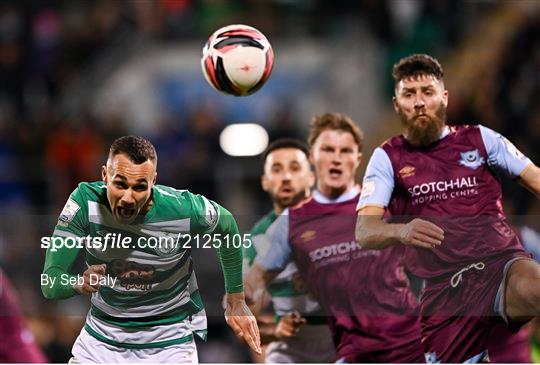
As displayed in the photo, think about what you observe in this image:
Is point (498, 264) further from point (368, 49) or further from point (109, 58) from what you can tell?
point (109, 58)

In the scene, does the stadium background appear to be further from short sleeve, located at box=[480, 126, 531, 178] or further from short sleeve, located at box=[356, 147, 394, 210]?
short sleeve, located at box=[480, 126, 531, 178]

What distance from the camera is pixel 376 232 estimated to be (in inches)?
272

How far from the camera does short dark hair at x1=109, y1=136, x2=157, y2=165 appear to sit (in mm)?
6516

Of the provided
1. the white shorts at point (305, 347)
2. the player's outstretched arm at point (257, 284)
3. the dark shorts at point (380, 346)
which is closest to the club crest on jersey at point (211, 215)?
the player's outstretched arm at point (257, 284)

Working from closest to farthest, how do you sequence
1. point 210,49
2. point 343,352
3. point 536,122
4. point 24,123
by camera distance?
point 210,49 → point 343,352 → point 536,122 → point 24,123

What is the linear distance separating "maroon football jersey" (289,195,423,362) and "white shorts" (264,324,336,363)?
0.23 m

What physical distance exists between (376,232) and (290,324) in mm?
1331

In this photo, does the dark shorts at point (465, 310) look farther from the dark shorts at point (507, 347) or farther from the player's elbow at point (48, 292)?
the player's elbow at point (48, 292)

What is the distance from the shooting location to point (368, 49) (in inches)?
634

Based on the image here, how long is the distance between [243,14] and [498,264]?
1101 centimetres

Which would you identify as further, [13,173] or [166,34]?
[166,34]

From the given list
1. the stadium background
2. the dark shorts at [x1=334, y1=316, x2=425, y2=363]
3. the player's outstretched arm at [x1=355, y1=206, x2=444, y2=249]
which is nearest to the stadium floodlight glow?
the stadium background

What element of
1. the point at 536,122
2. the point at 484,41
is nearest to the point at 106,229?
the point at 536,122

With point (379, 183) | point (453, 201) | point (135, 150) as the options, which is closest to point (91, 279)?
point (135, 150)
